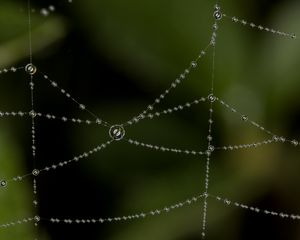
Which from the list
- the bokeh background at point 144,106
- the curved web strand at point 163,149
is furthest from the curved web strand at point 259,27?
the curved web strand at point 163,149

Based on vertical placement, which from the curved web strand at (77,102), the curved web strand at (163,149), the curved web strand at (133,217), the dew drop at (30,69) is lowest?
the curved web strand at (133,217)

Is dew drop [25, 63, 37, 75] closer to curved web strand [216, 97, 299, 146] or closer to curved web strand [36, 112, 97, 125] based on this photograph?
curved web strand [36, 112, 97, 125]

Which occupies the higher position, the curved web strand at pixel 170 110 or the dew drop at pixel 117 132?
the curved web strand at pixel 170 110

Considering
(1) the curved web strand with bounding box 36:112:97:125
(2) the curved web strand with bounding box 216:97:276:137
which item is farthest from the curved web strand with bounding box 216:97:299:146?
(1) the curved web strand with bounding box 36:112:97:125

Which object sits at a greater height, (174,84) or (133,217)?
(174,84)

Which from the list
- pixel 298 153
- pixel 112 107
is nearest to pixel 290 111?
pixel 298 153

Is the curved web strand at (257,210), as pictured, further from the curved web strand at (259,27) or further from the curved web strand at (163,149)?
the curved web strand at (259,27)

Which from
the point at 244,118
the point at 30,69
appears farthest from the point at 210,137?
the point at 30,69

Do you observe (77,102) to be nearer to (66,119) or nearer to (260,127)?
(66,119)

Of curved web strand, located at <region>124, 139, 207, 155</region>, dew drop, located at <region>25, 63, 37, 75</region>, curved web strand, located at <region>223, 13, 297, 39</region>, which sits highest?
curved web strand, located at <region>223, 13, 297, 39</region>
